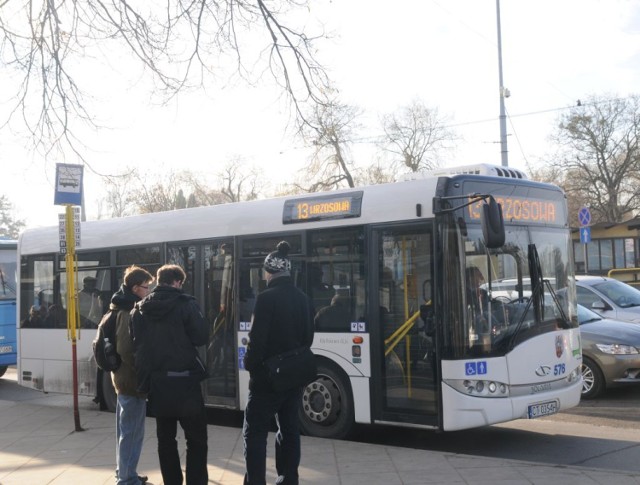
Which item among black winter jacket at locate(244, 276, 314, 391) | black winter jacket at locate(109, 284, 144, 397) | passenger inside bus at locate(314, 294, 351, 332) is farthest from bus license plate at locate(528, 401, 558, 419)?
black winter jacket at locate(109, 284, 144, 397)

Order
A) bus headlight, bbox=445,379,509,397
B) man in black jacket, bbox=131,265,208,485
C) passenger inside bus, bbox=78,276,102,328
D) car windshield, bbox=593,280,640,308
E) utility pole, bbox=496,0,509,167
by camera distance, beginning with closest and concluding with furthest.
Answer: man in black jacket, bbox=131,265,208,485 → bus headlight, bbox=445,379,509,397 → passenger inside bus, bbox=78,276,102,328 → car windshield, bbox=593,280,640,308 → utility pole, bbox=496,0,509,167

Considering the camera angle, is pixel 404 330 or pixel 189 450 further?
pixel 404 330

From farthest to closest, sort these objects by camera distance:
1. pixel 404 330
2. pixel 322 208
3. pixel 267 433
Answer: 1. pixel 322 208
2. pixel 404 330
3. pixel 267 433

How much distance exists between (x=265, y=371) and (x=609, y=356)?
Answer: 6982 mm

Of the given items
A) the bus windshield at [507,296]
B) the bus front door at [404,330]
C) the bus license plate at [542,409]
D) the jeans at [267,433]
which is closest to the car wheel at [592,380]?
the bus windshield at [507,296]

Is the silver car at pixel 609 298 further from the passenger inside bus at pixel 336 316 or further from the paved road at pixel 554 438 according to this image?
the passenger inside bus at pixel 336 316

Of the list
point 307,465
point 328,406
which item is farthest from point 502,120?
point 307,465

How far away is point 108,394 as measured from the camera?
37.3 ft

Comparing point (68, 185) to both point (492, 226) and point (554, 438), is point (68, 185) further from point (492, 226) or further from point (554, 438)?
point (554, 438)

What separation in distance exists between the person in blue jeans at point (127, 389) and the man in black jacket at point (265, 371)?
1001mm

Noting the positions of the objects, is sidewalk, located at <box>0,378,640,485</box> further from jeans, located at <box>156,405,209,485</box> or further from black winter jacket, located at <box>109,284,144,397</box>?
black winter jacket, located at <box>109,284,144,397</box>

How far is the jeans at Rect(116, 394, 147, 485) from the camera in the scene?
619 centimetres

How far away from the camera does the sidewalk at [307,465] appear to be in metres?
6.55

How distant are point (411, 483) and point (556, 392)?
2.56 meters
